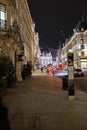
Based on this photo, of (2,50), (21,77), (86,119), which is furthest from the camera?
(21,77)

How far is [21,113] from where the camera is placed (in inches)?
491

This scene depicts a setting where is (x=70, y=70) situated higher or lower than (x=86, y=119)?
higher

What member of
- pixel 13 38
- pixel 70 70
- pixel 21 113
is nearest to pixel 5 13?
pixel 13 38

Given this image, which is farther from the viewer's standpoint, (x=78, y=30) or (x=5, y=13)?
(x=78, y=30)

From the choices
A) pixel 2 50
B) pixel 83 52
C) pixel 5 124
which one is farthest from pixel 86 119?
pixel 83 52

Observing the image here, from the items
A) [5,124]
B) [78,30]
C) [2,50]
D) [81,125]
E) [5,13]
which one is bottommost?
[81,125]

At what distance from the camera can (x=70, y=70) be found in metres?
17.6

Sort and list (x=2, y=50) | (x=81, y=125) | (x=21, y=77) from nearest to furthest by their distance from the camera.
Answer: (x=81, y=125) → (x=2, y=50) → (x=21, y=77)

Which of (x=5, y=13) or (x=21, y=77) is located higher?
(x=5, y=13)

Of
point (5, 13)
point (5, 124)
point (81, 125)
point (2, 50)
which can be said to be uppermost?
point (5, 13)

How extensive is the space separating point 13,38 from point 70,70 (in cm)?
1947

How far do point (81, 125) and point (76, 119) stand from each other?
43.4 inches

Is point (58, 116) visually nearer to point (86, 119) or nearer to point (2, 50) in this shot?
point (86, 119)

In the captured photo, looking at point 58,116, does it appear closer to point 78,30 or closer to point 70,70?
point 70,70
